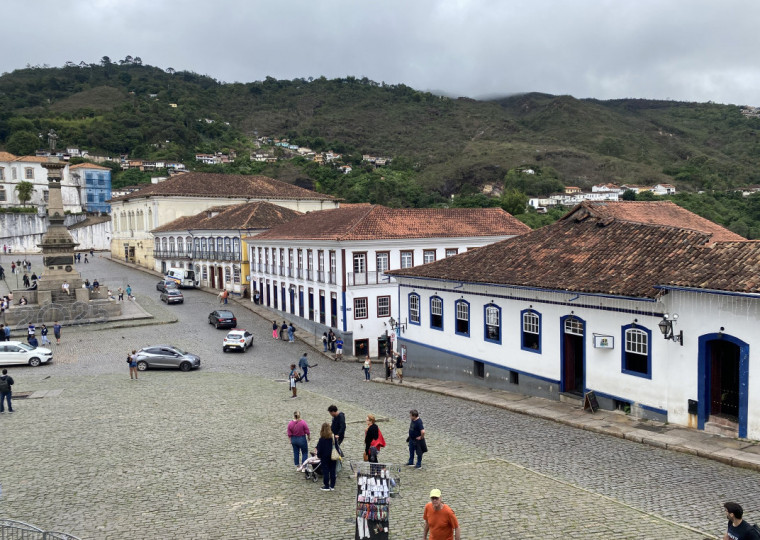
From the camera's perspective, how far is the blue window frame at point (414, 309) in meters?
23.3

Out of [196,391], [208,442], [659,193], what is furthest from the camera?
[659,193]

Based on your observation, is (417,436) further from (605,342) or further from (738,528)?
(605,342)

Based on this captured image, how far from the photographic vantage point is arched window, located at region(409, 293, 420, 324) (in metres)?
23.3

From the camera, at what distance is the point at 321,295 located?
117 ft

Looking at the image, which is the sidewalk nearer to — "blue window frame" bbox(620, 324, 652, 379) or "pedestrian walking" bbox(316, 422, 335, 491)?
"blue window frame" bbox(620, 324, 652, 379)

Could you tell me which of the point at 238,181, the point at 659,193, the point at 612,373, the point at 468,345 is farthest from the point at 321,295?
the point at 659,193

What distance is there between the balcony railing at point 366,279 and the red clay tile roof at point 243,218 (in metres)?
14.3

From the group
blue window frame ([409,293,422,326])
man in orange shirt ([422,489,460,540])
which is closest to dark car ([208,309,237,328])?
blue window frame ([409,293,422,326])

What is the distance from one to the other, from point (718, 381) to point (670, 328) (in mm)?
1393

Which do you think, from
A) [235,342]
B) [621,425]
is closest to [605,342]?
[621,425]

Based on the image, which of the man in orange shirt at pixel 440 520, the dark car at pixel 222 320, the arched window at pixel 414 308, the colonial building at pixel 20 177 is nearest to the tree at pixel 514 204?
the dark car at pixel 222 320

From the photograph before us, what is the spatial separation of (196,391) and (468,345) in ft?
28.7

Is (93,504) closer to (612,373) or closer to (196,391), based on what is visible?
(196,391)

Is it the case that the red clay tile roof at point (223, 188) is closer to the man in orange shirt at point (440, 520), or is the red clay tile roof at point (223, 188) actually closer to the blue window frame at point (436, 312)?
the blue window frame at point (436, 312)
